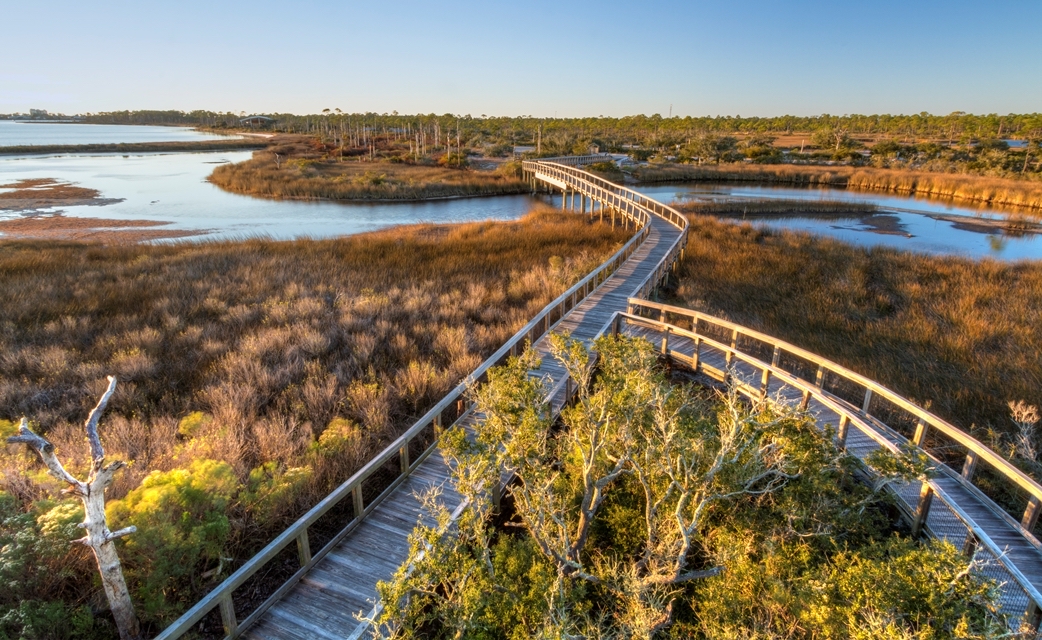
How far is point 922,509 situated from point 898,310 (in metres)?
11.2

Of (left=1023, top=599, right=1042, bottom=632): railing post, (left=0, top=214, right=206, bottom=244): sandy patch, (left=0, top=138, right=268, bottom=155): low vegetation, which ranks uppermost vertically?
(left=0, top=138, right=268, bottom=155): low vegetation

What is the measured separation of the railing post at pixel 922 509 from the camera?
5574 millimetres

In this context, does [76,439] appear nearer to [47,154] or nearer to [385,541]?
[385,541]

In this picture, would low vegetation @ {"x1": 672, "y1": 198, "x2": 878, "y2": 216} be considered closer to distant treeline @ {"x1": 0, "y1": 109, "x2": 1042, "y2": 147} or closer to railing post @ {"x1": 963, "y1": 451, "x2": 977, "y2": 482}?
railing post @ {"x1": 963, "y1": 451, "x2": 977, "y2": 482}

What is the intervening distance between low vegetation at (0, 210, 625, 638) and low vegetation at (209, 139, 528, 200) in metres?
20.7

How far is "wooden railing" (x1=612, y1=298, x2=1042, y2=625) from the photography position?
5.07m

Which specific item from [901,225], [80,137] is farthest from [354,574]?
[80,137]

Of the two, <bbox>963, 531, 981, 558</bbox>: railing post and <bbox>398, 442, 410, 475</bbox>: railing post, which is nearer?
<bbox>963, 531, 981, 558</bbox>: railing post

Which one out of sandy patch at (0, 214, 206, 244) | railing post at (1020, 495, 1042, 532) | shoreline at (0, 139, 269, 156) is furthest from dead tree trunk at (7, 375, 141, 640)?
shoreline at (0, 139, 269, 156)

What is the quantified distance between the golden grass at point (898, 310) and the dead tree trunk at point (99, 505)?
464 inches

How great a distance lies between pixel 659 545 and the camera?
16.1ft

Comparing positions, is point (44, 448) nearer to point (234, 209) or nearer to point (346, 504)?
point (346, 504)

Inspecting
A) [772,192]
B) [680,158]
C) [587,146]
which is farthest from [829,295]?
[587,146]

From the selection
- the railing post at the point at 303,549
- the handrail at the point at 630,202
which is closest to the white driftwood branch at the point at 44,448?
the railing post at the point at 303,549
